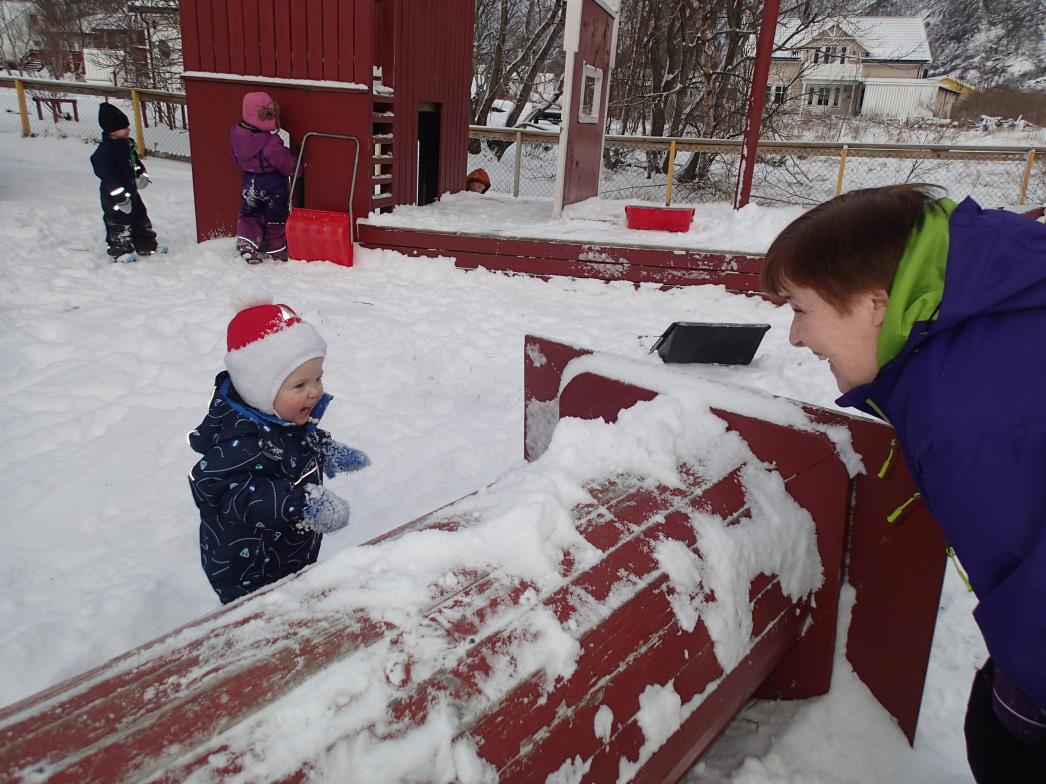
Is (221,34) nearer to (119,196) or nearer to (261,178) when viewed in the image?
(261,178)

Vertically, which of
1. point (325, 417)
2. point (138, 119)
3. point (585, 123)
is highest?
point (585, 123)

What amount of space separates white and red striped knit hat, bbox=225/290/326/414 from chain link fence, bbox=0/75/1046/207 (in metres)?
8.78

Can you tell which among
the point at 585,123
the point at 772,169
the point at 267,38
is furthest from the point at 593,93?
the point at 772,169

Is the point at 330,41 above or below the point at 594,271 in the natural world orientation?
above

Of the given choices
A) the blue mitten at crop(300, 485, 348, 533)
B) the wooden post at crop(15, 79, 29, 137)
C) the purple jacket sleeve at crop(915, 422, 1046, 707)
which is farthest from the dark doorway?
the purple jacket sleeve at crop(915, 422, 1046, 707)

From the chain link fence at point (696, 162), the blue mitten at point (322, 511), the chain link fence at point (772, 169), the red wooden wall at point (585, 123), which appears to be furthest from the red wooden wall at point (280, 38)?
the blue mitten at point (322, 511)

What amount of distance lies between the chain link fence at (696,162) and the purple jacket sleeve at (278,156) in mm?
5034

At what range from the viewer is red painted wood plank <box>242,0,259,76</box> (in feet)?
21.6

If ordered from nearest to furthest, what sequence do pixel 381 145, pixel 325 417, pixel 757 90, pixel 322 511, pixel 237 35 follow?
pixel 322 511 < pixel 325 417 < pixel 237 35 < pixel 757 90 < pixel 381 145

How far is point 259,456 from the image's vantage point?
184 centimetres

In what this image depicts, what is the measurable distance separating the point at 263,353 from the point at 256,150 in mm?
5364

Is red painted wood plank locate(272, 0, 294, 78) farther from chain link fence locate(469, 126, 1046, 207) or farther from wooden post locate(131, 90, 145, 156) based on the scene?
wooden post locate(131, 90, 145, 156)

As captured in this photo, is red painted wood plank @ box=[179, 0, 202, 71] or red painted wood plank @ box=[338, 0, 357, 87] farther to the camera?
red painted wood plank @ box=[179, 0, 202, 71]

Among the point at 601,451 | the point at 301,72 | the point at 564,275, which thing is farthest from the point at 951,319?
the point at 301,72
